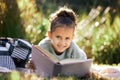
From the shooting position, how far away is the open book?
339 cm

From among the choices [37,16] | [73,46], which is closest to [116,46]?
[37,16]

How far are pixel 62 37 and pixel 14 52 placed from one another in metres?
1.29

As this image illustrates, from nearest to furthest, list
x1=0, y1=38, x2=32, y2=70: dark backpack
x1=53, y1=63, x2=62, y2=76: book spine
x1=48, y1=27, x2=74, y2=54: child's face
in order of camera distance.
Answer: x1=53, y1=63, x2=62, y2=76: book spine → x1=48, y1=27, x2=74, y2=54: child's face → x1=0, y1=38, x2=32, y2=70: dark backpack

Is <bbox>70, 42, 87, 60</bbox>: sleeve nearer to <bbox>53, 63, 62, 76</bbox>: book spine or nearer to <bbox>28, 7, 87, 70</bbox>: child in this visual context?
<bbox>28, 7, 87, 70</bbox>: child

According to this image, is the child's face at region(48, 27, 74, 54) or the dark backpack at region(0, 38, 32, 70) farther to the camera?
the dark backpack at region(0, 38, 32, 70)

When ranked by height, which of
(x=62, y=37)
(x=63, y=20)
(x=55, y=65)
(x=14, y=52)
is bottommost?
(x=14, y=52)

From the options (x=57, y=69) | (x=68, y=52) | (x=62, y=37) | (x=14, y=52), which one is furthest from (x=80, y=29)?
(x=57, y=69)

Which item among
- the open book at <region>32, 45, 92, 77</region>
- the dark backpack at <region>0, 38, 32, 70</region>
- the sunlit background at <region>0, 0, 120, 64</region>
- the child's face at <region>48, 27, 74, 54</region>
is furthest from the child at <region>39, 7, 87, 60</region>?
the sunlit background at <region>0, 0, 120, 64</region>

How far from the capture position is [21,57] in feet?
17.6

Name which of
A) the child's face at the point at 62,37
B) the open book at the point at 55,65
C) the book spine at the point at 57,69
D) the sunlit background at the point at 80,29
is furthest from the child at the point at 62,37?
the sunlit background at the point at 80,29

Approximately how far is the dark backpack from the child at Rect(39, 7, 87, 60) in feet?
2.51

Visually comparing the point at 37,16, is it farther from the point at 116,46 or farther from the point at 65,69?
the point at 65,69

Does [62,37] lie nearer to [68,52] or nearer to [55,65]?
[68,52]

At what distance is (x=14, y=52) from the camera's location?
5.38 meters
